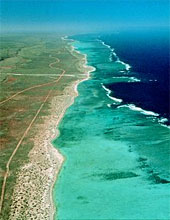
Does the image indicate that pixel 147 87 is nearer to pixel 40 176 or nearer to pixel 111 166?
pixel 111 166

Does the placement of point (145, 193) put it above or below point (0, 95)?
below

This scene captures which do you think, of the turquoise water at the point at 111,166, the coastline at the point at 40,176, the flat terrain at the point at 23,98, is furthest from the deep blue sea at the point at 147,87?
the coastline at the point at 40,176

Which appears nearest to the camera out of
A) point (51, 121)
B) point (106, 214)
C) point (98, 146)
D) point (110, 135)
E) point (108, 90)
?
point (106, 214)

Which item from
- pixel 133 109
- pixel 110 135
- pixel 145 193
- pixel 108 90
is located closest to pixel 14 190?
pixel 145 193

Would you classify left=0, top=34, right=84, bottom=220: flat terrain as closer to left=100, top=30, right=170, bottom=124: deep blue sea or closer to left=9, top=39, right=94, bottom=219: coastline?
left=9, top=39, right=94, bottom=219: coastline

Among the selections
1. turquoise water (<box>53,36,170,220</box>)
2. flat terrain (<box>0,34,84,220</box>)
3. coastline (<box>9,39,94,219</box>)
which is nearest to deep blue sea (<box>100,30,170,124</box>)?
turquoise water (<box>53,36,170,220</box>)

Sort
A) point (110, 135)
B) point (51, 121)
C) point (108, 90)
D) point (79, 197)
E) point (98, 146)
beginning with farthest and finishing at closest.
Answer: point (108, 90), point (51, 121), point (110, 135), point (98, 146), point (79, 197)

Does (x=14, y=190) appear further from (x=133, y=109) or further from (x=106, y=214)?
(x=133, y=109)

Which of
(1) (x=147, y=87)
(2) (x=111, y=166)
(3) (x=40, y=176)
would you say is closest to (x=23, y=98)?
(1) (x=147, y=87)
